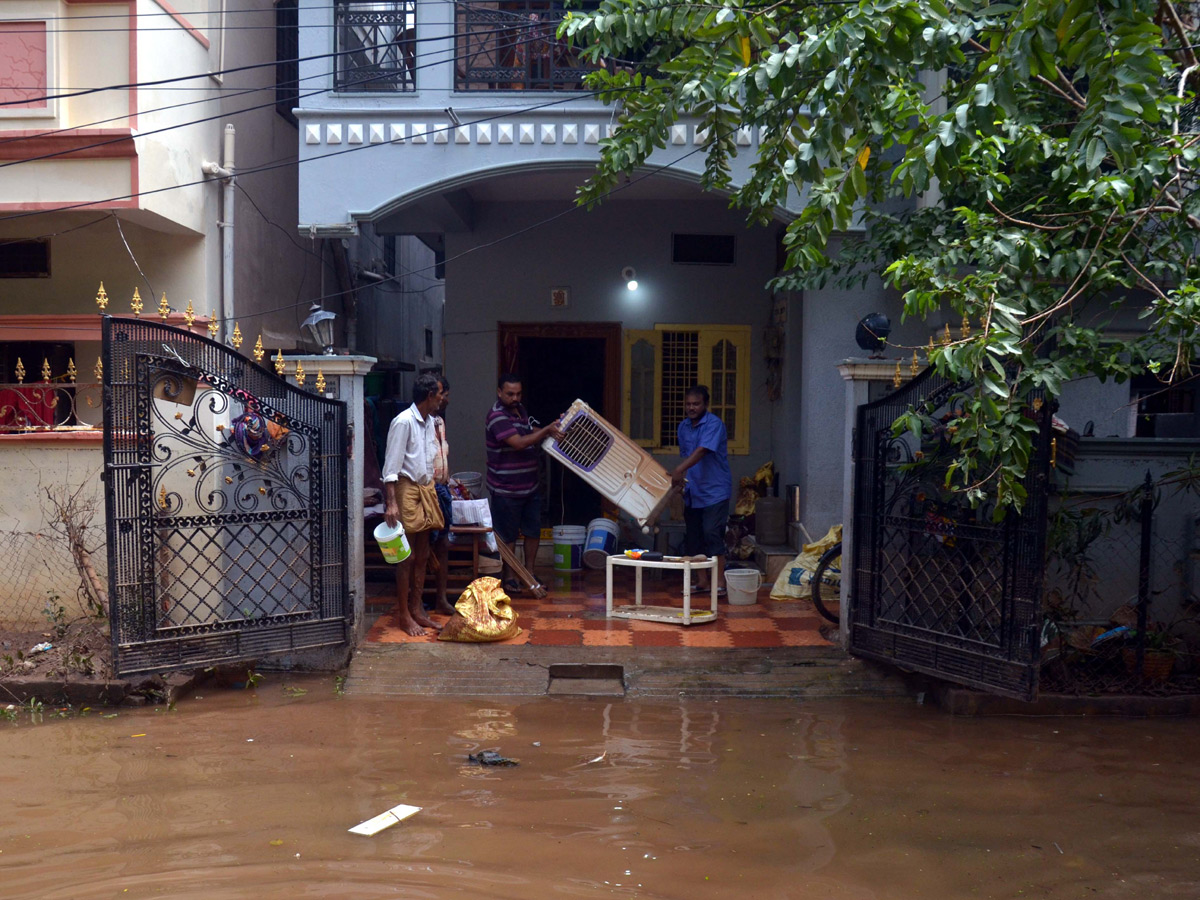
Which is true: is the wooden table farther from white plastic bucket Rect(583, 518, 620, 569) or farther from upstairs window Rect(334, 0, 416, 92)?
upstairs window Rect(334, 0, 416, 92)

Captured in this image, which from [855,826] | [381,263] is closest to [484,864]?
[855,826]

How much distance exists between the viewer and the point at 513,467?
28.6 ft

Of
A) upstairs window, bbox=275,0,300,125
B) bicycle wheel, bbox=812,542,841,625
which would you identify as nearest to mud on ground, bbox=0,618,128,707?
bicycle wheel, bbox=812,542,841,625

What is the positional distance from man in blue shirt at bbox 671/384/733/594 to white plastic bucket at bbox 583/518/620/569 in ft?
3.99

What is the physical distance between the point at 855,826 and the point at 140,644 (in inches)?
168

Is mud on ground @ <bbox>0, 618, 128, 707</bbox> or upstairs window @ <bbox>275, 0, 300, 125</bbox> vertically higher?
upstairs window @ <bbox>275, 0, 300, 125</bbox>

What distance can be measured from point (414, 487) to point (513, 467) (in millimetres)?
1535

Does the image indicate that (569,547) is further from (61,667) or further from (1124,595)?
(1124,595)

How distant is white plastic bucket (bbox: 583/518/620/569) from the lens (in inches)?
380

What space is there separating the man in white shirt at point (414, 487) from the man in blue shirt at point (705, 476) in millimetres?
2238

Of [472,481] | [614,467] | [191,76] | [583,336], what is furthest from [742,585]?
[191,76]

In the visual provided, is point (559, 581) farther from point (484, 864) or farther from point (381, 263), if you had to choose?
point (381, 263)

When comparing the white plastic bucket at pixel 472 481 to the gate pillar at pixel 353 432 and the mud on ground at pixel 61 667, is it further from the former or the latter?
the mud on ground at pixel 61 667

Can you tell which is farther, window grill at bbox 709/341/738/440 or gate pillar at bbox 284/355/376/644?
window grill at bbox 709/341/738/440
